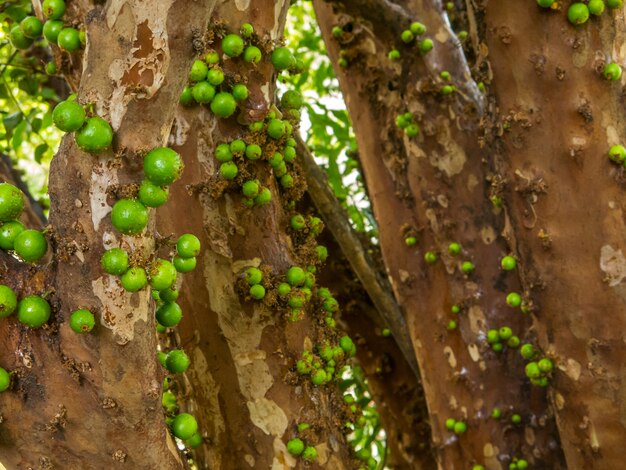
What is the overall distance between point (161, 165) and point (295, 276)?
0.85 m

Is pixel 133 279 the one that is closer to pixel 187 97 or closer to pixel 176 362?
pixel 176 362

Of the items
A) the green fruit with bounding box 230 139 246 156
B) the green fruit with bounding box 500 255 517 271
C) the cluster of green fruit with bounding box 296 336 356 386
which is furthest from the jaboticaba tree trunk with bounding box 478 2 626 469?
the green fruit with bounding box 230 139 246 156

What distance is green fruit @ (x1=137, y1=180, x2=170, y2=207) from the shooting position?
1.33 m

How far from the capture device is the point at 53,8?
1758 millimetres

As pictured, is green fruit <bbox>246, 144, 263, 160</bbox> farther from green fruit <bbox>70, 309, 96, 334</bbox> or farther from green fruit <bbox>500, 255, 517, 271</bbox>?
green fruit <bbox>500, 255, 517, 271</bbox>

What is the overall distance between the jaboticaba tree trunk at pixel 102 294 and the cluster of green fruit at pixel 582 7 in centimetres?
130

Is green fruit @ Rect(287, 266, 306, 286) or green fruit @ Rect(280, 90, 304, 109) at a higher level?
green fruit @ Rect(280, 90, 304, 109)

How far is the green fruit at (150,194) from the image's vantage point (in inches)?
52.4

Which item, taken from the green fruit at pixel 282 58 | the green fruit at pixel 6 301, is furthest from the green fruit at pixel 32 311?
the green fruit at pixel 282 58

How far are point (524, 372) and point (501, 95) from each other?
1111 mm

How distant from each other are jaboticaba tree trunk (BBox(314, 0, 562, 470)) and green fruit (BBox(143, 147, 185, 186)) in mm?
1698

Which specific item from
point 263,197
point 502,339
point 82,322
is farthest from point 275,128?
point 502,339

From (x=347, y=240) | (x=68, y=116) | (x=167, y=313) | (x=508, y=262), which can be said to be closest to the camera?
(x=68, y=116)

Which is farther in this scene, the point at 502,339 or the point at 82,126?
the point at 502,339
